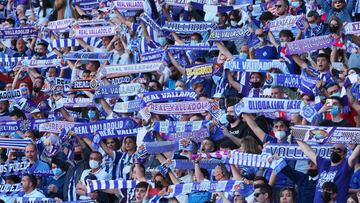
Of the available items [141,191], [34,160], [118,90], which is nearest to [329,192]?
[141,191]

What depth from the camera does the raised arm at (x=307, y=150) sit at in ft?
53.3

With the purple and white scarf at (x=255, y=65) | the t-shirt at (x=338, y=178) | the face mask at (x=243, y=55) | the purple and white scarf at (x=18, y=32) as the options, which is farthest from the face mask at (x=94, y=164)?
the purple and white scarf at (x=18, y=32)

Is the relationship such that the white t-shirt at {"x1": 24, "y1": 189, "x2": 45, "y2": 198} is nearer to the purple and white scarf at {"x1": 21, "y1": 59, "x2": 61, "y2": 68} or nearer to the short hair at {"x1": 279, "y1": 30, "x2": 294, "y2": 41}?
the short hair at {"x1": 279, "y1": 30, "x2": 294, "y2": 41}

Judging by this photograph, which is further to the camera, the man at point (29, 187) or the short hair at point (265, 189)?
the man at point (29, 187)

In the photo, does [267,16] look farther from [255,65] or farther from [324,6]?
[255,65]

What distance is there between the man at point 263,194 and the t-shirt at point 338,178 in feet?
1.64

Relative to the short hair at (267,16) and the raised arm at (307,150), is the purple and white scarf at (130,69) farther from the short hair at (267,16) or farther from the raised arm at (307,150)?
the raised arm at (307,150)

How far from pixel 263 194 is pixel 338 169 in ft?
2.76

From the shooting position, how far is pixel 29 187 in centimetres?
1917

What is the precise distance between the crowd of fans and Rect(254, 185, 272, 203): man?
0.04 feet

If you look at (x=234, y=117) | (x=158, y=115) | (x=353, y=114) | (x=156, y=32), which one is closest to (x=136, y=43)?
(x=156, y=32)

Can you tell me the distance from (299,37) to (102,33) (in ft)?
14.9

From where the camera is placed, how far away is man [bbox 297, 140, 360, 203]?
1565 centimetres

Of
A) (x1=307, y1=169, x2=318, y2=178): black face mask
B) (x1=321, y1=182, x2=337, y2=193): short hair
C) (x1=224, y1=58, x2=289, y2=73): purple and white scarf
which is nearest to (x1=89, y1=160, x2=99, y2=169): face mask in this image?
(x1=224, y1=58, x2=289, y2=73): purple and white scarf
